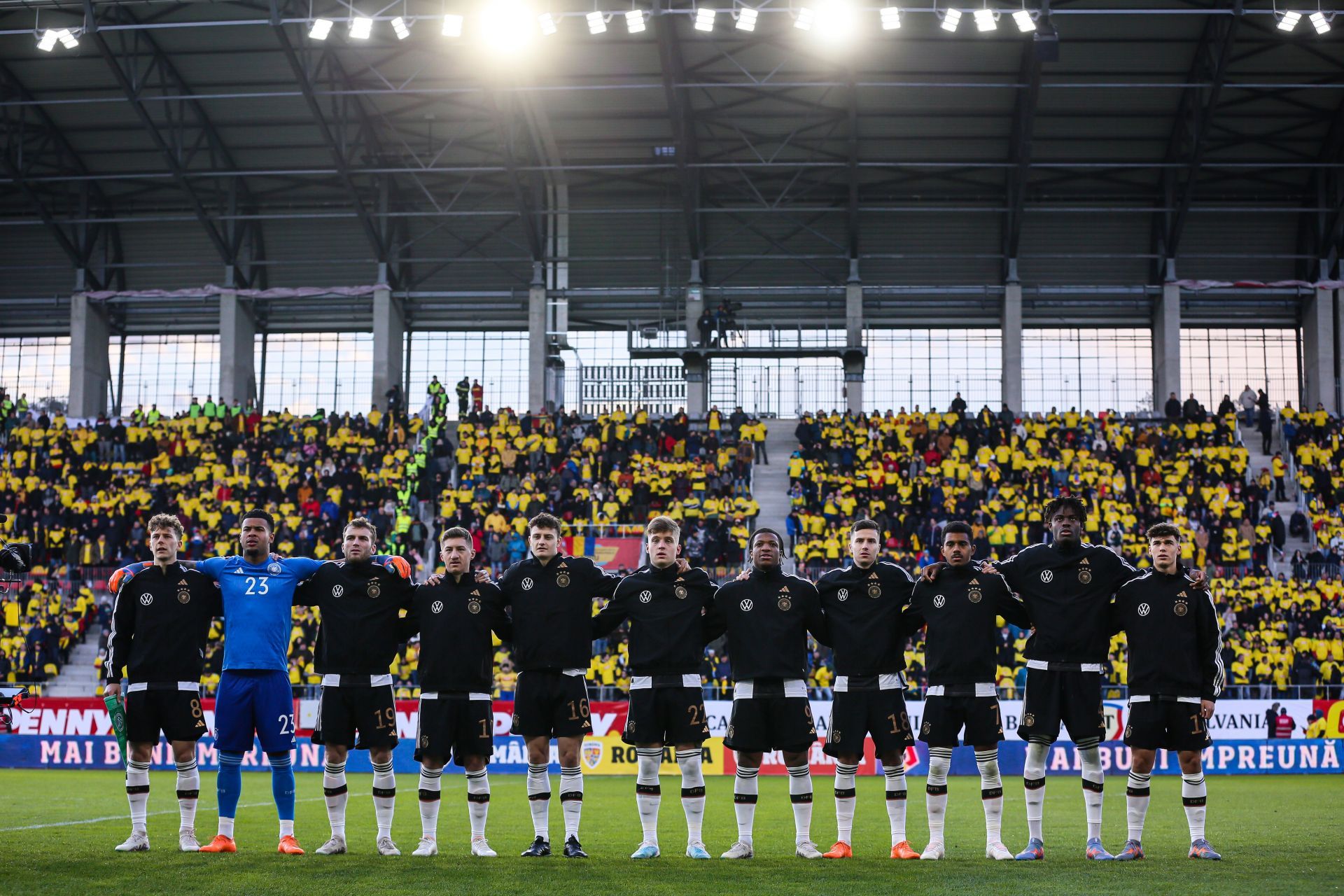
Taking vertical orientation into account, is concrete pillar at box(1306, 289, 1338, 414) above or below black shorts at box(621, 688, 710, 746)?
above

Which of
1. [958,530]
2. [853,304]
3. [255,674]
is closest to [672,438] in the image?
[853,304]

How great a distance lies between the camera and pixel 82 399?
1789 inches

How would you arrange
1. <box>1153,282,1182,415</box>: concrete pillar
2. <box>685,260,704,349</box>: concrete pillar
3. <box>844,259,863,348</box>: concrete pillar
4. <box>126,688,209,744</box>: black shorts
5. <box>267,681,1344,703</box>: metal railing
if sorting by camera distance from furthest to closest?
1. <box>685,260,704,349</box>: concrete pillar
2. <box>844,259,863,348</box>: concrete pillar
3. <box>1153,282,1182,415</box>: concrete pillar
4. <box>267,681,1344,703</box>: metal railing
5. <box>126,688,209,744</box>: black shorts

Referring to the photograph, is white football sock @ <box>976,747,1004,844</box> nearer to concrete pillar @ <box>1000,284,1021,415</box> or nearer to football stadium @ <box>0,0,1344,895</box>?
football stadium @ <box>0,0,1344,895</box>

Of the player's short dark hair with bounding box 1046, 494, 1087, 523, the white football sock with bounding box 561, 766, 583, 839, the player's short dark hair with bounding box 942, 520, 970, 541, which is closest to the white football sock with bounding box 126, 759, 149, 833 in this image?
the white football sock with bounding box 561, 766, 583, 839

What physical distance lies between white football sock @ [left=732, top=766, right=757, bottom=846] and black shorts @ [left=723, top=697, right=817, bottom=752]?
0.21 meters

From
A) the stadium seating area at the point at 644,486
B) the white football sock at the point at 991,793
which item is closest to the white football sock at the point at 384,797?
the white football sock at the point at 991,793

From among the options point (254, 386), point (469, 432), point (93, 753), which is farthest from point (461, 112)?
point (93, 753)

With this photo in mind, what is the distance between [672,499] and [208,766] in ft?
47.3

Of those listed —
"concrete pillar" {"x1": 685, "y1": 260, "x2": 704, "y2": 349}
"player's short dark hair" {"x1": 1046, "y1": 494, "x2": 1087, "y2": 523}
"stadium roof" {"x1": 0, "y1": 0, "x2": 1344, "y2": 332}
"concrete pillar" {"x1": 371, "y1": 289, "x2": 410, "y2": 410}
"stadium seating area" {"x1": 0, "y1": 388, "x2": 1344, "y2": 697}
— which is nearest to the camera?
"player's short dark hair" {"x1": 1046, "y1": 494, "x2": 1087, "y2": 523}

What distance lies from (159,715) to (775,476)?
94.2 ft

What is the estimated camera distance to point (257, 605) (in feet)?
37.9

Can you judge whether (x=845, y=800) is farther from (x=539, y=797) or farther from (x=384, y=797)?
(x=384, y=797)

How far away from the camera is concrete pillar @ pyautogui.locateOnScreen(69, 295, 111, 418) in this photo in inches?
1789
